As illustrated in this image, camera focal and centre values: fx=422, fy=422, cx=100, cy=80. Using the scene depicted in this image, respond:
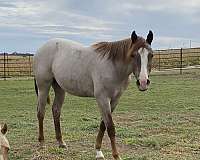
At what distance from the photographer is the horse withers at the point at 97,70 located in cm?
602

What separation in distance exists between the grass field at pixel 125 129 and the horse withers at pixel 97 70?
1.46 ft

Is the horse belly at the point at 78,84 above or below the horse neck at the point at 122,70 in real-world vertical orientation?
below

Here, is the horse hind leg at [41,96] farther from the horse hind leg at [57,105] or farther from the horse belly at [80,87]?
the horse belly at [80,87]

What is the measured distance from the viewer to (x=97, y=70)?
6.50 metres

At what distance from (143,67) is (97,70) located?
928 millimetres

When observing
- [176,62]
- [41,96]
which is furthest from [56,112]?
[176,62]

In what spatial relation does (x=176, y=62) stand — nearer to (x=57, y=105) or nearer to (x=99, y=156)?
(x=57, y=105)

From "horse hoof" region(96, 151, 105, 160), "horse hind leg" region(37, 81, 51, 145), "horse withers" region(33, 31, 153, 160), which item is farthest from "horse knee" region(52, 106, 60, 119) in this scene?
"horse hoof" region(96, 151, 105, 160)

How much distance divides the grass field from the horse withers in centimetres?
44

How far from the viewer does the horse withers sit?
6.02 meters

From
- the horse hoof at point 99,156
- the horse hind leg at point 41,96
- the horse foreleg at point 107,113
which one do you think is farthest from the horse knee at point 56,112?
the horse foreleg at point 107,113

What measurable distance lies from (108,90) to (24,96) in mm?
11858

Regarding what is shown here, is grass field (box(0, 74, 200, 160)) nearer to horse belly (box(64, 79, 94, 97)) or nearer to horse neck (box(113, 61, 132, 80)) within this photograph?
horse belly (box(64, 79, 94, 97))

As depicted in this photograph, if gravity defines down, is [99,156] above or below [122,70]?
below
